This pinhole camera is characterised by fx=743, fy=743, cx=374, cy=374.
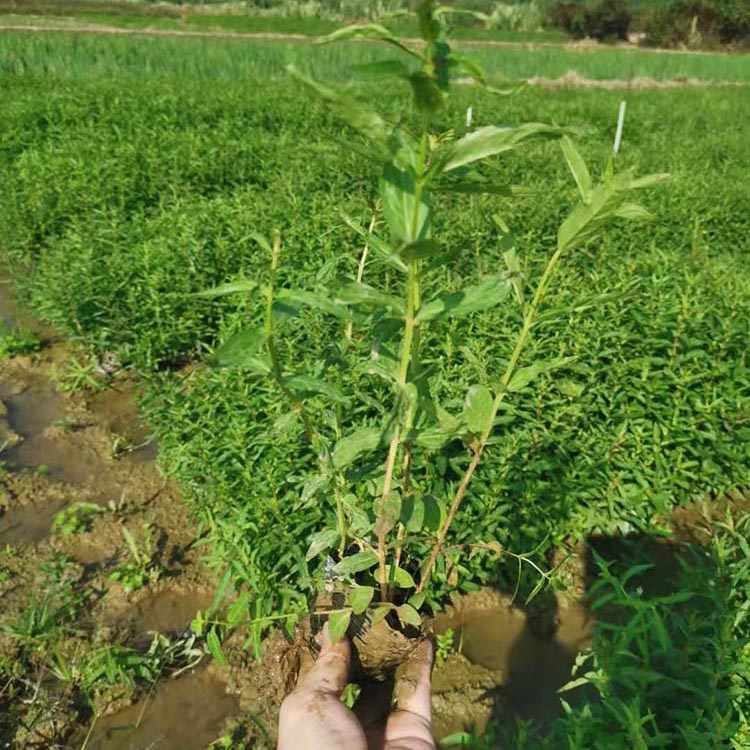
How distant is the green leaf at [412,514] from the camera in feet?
4.30

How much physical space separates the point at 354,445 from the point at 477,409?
224 millimetres

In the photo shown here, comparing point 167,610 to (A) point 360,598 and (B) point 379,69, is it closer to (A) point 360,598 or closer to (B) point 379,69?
(A) point 360,598

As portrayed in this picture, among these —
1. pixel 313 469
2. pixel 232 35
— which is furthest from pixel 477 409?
pixel 232 35

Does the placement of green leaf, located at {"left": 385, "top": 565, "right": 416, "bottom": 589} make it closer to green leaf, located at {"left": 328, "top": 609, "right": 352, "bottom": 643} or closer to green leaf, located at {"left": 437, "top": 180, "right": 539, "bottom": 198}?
green leaf, located at {"left": 328, "top": 609, "right": 352, "bottom": 643}

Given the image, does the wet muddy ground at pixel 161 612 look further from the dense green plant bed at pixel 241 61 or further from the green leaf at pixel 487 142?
the dense green plant bed at pixel 241 61

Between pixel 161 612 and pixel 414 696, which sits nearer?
pixel 414 696

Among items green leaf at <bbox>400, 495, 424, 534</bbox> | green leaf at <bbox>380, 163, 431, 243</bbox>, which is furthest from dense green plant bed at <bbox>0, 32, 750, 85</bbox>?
green leaf at <bbox>380, 163, 431, 243</bbox>

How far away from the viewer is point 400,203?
3.33ft

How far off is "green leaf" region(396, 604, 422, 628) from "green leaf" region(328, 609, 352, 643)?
0.10m

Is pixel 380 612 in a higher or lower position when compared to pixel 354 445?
lower

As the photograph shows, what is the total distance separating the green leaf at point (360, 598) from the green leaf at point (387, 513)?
0.49 ft

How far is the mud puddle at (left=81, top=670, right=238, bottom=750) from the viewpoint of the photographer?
2.69 meters

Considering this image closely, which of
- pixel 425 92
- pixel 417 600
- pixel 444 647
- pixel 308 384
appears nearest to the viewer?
pixel 425 92

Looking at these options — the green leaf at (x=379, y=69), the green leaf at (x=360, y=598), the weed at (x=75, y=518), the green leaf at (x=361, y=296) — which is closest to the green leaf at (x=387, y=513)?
the green leaf at (x=360, y=598)
